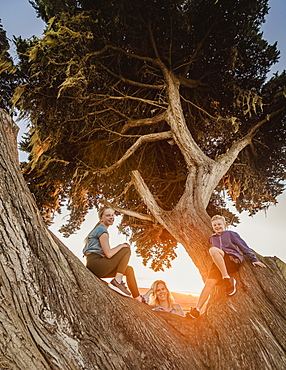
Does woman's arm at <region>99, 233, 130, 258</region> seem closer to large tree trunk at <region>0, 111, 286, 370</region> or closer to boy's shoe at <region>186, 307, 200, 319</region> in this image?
large tree trunk at <region>0, 111, 286, 370</region>

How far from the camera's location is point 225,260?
3.62 metres

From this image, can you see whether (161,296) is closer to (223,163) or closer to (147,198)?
(147,198)

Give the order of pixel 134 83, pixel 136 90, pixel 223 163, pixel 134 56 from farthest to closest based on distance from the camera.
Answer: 1. pixel 136 90
2. pixel 134 83
3. pixel 134 56
4. pixel 223 163

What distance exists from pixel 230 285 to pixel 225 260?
15.1 inches

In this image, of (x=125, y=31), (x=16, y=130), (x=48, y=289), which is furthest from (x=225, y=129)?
(x=48, y=289)

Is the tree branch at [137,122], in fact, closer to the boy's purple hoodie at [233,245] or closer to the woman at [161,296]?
the boy's purple hoodie at [233,245]

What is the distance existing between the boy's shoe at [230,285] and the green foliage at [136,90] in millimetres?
3841

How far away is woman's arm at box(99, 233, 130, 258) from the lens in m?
3.14

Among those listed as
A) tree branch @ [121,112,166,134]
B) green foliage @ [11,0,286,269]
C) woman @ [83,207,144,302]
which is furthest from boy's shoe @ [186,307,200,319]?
tree branch @ [121,112,166,134]

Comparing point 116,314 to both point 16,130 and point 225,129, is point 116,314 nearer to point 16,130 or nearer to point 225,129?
point 16,130

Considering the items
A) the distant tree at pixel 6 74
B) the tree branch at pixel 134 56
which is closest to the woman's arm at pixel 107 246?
the distant tree at pixel 6 74

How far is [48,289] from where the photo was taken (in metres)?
1.93

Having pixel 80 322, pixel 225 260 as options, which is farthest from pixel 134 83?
pixel 80 322

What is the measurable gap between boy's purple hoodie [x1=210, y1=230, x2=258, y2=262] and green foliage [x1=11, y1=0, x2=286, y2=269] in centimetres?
315
